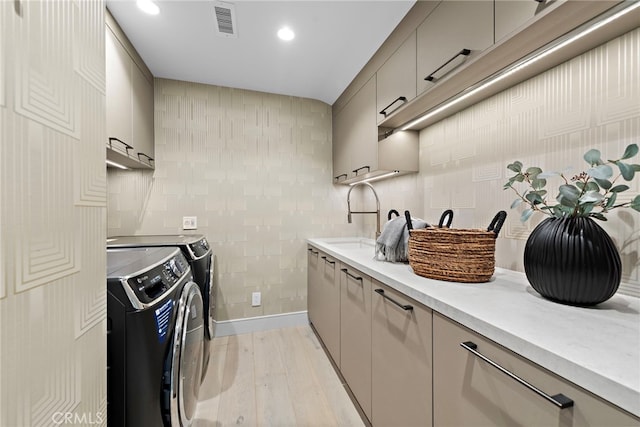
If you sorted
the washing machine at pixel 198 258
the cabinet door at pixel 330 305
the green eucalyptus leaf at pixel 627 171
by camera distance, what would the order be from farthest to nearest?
the cabinet door at pixel 330 305
the washing machine at pixel 198 258
the green eucalyptus leaf at pixel 627 171

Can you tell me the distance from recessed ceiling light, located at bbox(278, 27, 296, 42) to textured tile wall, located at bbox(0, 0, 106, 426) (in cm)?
138

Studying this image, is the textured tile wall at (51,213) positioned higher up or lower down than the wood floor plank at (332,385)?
higher up

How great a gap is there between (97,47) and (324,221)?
7.68 feet

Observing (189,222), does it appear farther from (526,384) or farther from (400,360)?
(526,384)

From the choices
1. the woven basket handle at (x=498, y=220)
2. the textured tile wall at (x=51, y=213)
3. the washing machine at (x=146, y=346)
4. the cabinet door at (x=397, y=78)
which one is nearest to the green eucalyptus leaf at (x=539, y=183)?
the woven basket handle at (x=498, y=220)

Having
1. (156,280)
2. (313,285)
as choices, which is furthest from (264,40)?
(313,285)

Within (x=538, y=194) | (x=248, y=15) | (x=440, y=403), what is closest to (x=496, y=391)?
(x=440, y=403)

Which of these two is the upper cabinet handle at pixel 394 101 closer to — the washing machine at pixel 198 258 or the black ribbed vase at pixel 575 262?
the black ribbed vase at pixel 575 262

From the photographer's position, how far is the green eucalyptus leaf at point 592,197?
74 centimetres

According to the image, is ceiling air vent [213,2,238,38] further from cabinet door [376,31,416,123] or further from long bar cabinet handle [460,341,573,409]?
long bar cabinet handle [460,341,573,409]

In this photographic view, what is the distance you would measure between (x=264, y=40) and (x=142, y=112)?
1081 mm

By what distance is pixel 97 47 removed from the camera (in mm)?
577

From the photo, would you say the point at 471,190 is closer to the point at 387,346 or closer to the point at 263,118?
the point at 387,346

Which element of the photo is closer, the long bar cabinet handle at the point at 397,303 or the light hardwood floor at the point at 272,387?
the long bar cabinet handle at the point at 397,303
